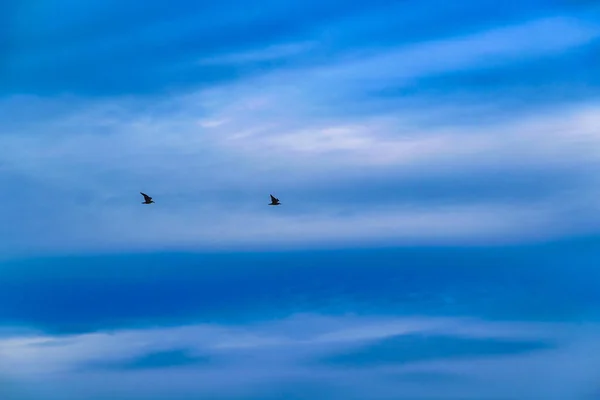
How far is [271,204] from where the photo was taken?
171m

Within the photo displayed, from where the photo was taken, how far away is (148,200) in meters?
173

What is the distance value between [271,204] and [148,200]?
194 feet
